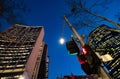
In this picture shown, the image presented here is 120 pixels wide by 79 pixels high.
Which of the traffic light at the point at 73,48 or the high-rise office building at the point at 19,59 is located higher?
the high-rise office building at the point at 19,59

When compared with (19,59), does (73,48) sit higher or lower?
lower

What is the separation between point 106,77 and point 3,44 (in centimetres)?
12578

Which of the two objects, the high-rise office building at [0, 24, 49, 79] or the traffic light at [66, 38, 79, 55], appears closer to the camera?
the traffic light at [66, 38, 79, 55]

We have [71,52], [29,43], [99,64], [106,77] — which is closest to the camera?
[106,77]

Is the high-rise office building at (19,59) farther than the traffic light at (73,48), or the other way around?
the high-rise office building at (19,59)

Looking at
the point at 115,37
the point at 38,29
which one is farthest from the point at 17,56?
the point at 115,37

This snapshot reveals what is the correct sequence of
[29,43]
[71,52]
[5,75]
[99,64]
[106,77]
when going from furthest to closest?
[29,43], [5,75], [71,52], [99,64], [106,77]

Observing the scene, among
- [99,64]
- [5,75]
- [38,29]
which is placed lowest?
[99,64]

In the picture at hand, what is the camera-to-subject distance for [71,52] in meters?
6.19

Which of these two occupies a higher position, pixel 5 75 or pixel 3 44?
pixel 3 44

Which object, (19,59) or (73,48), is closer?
(73,48)

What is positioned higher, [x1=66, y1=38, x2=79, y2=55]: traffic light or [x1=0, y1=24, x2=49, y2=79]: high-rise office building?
[x1=0, y1=24, x2=49, y2=79]: high-rise office building

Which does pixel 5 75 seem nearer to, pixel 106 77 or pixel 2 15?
pixel 2 15

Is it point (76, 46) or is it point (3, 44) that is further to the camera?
point (3, 44)
